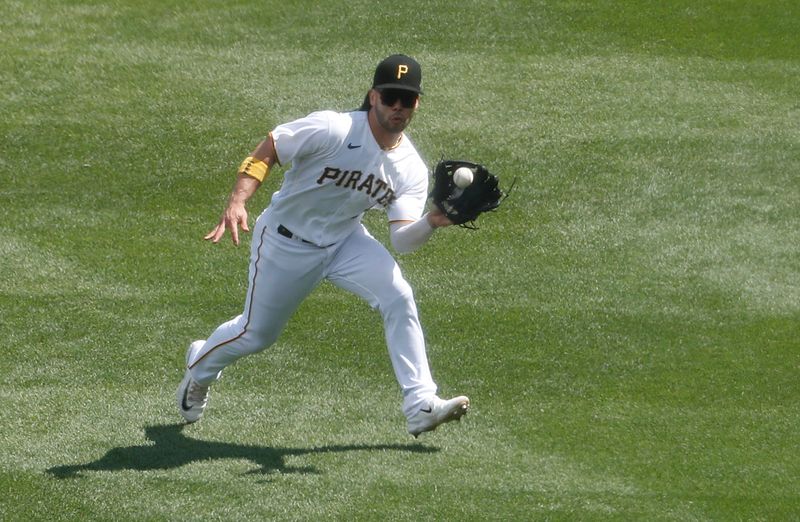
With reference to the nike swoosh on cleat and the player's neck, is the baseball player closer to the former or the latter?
the player's neck

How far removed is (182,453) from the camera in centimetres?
664

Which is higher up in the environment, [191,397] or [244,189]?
[244,189]

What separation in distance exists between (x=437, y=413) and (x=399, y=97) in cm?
155

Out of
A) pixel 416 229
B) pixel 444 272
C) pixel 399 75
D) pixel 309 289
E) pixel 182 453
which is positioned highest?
pixel 399 75

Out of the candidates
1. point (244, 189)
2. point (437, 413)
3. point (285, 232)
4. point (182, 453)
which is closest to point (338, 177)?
point (285, 232)

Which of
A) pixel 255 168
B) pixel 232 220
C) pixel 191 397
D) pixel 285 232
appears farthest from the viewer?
pixel 191 397

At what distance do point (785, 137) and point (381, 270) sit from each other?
16.8 feet

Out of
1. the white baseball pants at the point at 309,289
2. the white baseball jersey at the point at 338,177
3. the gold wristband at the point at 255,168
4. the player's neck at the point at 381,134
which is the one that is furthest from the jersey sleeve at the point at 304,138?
the white baseball pants at the point at 309,289

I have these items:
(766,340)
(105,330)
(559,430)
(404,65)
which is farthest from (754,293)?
(105,330)

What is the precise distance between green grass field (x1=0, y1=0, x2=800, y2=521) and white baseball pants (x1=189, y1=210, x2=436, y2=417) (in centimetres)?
50

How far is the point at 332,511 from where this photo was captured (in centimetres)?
614

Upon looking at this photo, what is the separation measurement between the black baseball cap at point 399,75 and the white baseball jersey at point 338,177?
11.5 inches

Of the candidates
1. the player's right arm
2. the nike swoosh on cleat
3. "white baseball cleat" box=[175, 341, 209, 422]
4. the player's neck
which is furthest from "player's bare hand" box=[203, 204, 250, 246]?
the nike swoosh on cleat

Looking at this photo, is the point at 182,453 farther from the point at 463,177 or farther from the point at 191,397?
the point at 463,177
